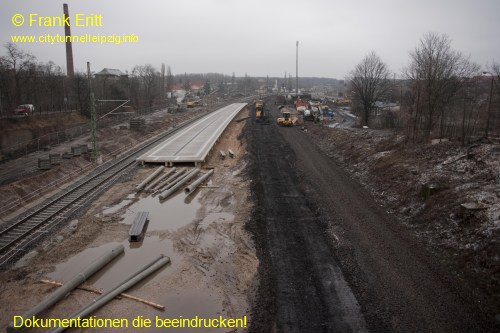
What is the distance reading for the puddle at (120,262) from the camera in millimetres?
12258

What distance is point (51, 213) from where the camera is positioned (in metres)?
17.6

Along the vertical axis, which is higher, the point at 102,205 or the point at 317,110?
the point at 317,110

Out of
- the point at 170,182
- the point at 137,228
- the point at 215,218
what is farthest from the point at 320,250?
the point at 170,182

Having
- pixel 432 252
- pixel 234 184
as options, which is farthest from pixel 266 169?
pixel 432 252

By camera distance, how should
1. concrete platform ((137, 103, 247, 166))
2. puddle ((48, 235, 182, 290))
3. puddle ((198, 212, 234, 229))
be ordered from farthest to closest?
concrete platform ((137, 103, 247, 166))
puddle ((198, 212, 234, 229))
puddle ((48, 235, 182, 290))

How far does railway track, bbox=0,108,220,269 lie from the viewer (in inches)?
565

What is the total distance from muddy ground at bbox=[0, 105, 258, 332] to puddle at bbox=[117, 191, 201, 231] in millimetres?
46

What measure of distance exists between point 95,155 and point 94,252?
49.5 ft

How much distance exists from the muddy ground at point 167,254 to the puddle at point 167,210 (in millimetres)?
46

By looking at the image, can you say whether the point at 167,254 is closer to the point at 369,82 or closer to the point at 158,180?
the point at 158,180

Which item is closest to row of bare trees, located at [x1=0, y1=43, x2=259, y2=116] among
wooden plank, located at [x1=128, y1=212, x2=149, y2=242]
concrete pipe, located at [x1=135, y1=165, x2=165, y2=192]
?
concrete pipe, located at [x1=135, y1=165, x2=165, y2=192]

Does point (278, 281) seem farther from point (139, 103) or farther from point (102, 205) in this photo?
point (139, 103)

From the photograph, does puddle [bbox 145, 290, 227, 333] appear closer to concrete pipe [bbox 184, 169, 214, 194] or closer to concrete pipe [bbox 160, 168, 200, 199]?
concrete pipe [bbox 160, 168, 200, 199]

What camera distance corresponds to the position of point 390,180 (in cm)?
2006
